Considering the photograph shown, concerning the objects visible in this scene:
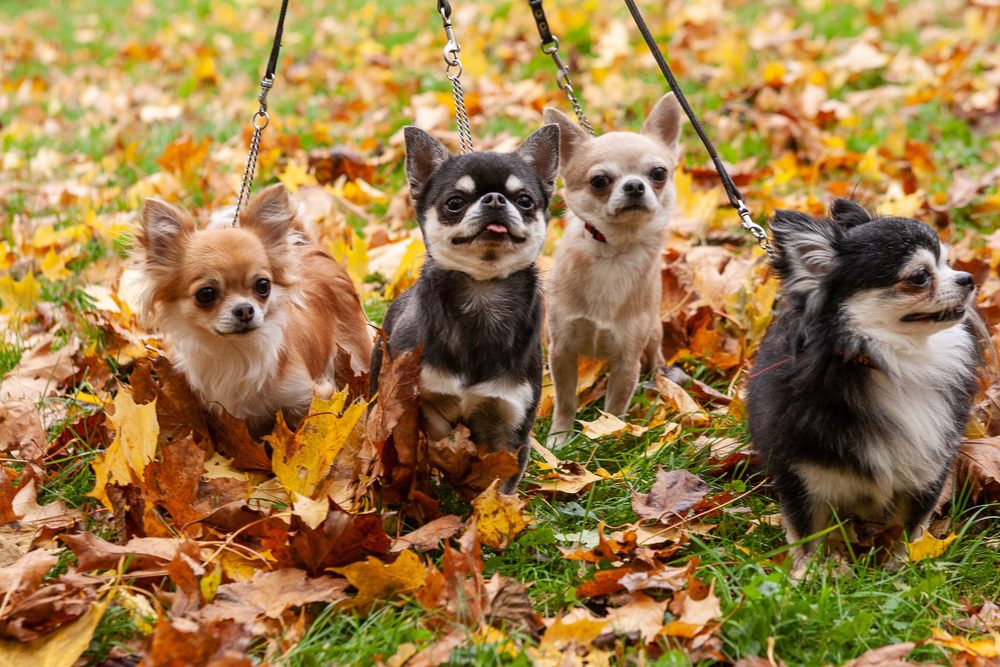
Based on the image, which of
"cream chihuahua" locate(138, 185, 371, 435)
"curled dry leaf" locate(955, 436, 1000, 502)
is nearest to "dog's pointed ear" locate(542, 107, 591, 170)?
"cream chihuahua" locate(138, 185, 371, 435)

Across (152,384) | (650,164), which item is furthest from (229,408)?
(650,164)

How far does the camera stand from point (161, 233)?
317 cm

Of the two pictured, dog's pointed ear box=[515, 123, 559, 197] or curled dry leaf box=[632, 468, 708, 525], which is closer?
curled dry leaf box=[632, 468, 708, 525]

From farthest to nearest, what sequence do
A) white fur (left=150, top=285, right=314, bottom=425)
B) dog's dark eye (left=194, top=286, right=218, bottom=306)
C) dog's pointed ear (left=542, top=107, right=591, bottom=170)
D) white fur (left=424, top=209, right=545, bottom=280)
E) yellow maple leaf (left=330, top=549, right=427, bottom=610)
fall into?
dog's pointed ear (left=542, top=107, right=591, bottom=170), white fur (left=150, top=285, right=314, bottom=425), dog's dark eye (left=194, top=286, right=218, bottom=306), white fur (left=424, top=209, right=545, bottom=280), yellow maple leaf (left=330, top=549, right=427, bottom=610)

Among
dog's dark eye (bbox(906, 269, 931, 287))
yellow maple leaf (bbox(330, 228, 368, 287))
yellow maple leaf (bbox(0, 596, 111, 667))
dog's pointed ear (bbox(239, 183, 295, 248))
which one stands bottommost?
yellow maple leaf (bbox(0, 596, 111, 667))

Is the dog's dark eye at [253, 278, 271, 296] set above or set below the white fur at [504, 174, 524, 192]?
below

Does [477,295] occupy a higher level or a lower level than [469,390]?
higher

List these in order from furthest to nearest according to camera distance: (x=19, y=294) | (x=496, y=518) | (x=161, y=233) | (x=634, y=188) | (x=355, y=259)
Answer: (x=355, y=259) < (x=19, y=294) < (x=634, y=188) < (x=161, y=233) < (x=496, y=518)

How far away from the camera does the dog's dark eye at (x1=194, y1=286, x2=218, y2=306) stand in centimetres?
309

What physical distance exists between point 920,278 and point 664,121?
1726 mm

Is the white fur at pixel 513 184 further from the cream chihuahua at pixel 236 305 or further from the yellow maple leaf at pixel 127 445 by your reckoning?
the yellow maple leaf at pixel 127 445

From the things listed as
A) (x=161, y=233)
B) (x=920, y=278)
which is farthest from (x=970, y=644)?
(x=161, y=233)

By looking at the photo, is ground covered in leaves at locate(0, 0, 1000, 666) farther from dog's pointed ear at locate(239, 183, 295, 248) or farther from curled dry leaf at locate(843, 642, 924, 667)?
dog's pointed ear at locate(239, 183, 295, 248)

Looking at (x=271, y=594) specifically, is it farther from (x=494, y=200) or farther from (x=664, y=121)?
(x=664, y=121)
